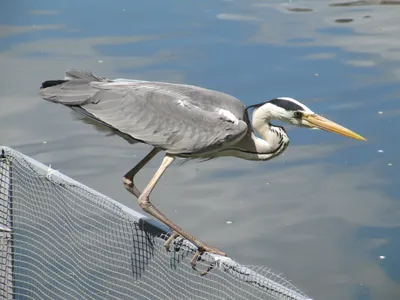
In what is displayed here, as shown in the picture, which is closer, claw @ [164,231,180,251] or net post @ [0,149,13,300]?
claw @ [164,231,180,251]

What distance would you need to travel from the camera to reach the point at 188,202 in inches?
210

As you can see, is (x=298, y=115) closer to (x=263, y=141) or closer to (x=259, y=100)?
(x=263, y=141)

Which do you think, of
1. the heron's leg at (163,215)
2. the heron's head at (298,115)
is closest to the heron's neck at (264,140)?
the heron's head at (298,115)

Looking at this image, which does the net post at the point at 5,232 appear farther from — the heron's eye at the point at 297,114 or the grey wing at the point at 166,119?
the heron's eye at the point at 297,114

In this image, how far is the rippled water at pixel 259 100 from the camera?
196 inches

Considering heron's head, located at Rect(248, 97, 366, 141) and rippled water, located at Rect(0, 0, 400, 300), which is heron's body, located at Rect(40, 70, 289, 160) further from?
rippled water, located at Rect(0, 0, 400, 300)

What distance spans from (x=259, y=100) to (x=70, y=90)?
2772 millimetres

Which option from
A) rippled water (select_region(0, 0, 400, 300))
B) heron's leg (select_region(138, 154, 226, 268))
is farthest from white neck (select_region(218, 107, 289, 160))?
rippled water (select_region(0, 0, 400, 300))

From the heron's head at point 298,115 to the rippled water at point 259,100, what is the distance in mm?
1274


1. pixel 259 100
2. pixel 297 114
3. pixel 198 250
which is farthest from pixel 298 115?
pixel 259 100

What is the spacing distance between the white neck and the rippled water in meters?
1.13

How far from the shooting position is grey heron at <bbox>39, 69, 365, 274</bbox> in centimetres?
360

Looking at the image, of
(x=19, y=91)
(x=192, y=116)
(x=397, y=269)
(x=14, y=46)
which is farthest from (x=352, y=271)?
(x=14, y=46)

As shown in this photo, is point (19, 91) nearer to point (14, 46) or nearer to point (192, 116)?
point (14, 46)
